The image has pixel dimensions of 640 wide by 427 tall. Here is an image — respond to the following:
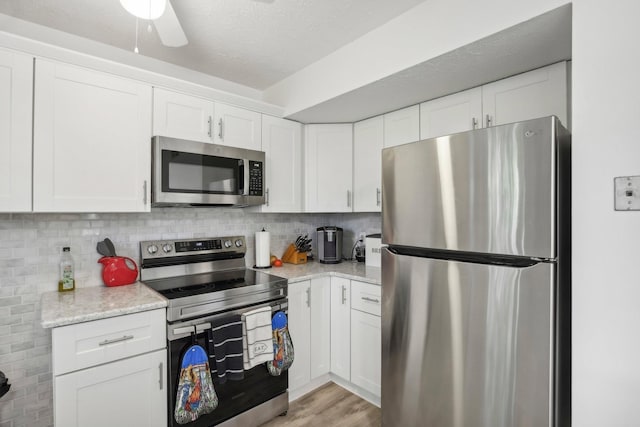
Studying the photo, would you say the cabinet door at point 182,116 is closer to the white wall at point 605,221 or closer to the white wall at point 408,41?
the white wall at point 408,41

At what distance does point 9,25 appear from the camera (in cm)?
180

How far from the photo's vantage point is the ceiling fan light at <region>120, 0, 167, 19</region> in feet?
4.09

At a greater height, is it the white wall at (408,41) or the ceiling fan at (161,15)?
the white wall at (408,41)

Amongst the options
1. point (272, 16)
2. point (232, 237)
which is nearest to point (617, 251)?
point (272, 16)

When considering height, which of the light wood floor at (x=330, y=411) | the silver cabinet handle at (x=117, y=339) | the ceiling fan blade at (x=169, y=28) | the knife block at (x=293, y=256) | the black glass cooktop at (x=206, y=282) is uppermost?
the ceiling fan blade at (x=169, y=28)

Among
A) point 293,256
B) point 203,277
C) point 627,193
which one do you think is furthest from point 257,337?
point 627,193

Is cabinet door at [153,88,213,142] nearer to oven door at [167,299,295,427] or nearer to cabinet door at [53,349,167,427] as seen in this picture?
oven door at [167,299,295,427]

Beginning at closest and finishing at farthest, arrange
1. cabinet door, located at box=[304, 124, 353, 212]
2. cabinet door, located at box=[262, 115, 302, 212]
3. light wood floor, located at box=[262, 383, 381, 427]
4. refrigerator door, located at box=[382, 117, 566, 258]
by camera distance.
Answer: refrigerator door, located at box=[382, 117, 566, 258] → light wood floor, located at box=[262, 383, 381, 427] → cabinet door, located at box=[262, 115, 302, 212] → cabinet door, located at box=[304, 124, 353, 212]

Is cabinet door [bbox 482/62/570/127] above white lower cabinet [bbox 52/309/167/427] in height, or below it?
above

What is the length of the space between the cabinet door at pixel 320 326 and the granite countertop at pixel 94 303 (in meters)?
1.08

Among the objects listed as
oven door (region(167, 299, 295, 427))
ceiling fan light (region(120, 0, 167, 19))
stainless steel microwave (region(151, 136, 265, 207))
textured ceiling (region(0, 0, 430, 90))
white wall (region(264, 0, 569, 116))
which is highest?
textured ceiling (region(0, 0, 430, 90))

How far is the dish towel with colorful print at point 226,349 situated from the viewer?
1786 millimetres

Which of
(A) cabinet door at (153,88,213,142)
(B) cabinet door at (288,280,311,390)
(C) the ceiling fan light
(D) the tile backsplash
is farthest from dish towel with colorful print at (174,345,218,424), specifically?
(C) the ceiling fan light

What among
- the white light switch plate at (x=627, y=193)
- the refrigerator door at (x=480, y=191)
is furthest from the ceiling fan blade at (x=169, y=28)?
the white light switch plate at (x=627, y=193)
